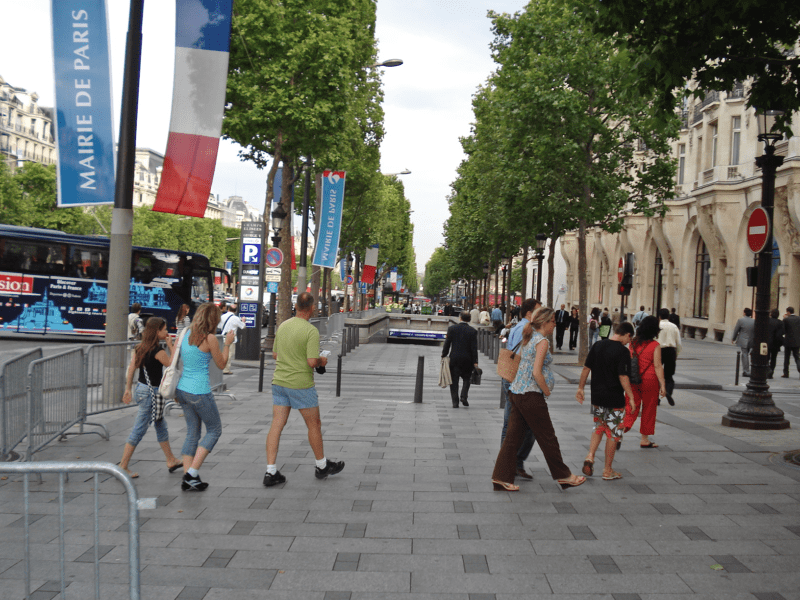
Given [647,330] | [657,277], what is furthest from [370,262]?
[647,330]

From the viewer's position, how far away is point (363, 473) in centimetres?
743

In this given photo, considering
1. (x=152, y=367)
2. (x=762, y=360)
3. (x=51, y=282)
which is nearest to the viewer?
(x=152, y=367)

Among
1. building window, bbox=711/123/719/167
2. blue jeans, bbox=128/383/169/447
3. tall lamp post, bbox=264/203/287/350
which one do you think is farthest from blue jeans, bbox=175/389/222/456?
building window, bbox=711/123/719/167

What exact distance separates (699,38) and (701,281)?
31823 millimetres

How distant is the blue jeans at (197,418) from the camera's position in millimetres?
6621

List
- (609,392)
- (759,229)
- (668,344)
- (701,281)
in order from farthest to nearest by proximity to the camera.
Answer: (701,281)
(668,344)
(759,229)
(609,392)

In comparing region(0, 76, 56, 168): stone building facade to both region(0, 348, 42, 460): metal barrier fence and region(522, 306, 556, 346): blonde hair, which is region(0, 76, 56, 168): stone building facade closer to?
region(0, 348, 42, 460): metal barrier fence

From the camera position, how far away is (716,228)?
109 feet

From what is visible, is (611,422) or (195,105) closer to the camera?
(611,422)

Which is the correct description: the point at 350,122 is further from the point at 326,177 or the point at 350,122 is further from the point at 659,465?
the point at 659,465

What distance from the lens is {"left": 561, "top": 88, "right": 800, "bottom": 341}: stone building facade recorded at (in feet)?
91.8

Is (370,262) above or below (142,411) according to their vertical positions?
above

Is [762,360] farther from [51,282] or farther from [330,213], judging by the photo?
[51,282]

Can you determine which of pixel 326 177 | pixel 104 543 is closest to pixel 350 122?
pixel 326 177
